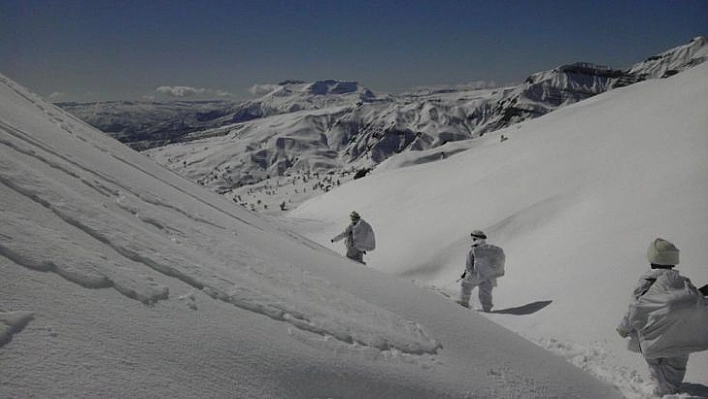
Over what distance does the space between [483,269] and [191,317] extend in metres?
8.75

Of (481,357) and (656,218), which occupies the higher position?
(656,218)

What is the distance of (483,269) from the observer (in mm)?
11125

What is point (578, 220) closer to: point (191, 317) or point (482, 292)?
point (482, 292)

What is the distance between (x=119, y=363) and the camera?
2.96 meters

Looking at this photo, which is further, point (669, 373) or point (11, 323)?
point (669, 373)

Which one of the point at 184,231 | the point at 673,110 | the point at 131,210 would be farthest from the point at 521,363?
the point at 673,110

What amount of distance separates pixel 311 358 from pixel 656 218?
11.3m

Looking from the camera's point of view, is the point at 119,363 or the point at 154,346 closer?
the point at 119,363

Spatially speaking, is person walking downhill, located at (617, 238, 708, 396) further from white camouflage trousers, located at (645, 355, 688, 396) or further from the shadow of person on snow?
the shadow of person on snow

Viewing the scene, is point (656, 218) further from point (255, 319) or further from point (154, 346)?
point (154, 346)

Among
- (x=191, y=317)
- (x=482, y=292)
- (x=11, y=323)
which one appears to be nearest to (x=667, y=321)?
(x=482, y=292)

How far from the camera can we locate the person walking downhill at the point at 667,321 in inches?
229

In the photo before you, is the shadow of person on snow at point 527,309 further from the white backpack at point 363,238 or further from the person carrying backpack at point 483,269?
the white backpack at point 363,238

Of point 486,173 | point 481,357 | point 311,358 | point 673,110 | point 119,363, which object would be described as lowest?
point 119,363
